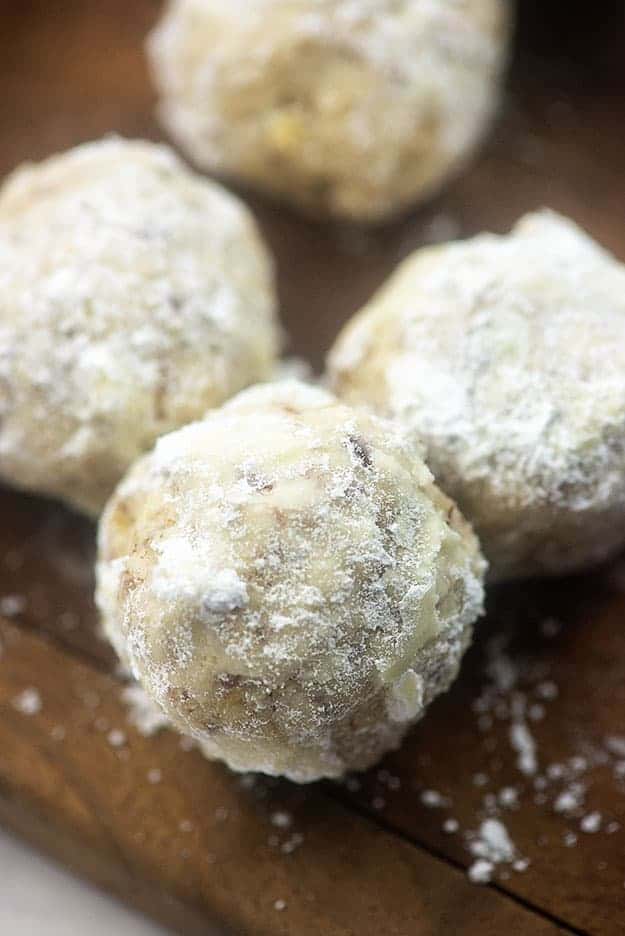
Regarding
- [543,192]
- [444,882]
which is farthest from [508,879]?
[543,192]

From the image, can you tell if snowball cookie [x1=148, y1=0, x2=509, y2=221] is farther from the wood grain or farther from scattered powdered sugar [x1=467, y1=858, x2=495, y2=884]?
scattered powdered sugar [x1=467, y1=858, x2=495, y2=884]

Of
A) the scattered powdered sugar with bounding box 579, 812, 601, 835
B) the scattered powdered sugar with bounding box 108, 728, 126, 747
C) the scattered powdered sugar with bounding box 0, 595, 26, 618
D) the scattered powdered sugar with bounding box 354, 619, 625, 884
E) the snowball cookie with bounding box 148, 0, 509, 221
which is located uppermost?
the snowball cookie with bounding box 148, 0, 509, 221

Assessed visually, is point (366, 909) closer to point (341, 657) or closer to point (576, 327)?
point (341, 657)

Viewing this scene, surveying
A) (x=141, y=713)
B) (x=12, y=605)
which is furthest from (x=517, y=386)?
(x=12, y=605)

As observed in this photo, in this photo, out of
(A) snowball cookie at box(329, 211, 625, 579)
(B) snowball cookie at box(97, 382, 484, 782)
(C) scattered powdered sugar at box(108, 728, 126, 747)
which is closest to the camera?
(B) snowball cookie at box(97, 382, 484, 782)

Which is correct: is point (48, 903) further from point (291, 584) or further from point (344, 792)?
point (291, 584)

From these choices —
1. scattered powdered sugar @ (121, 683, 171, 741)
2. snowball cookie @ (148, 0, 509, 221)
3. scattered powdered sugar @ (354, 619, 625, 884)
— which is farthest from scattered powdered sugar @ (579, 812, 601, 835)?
snowball cookie @ (148, 0, 509, 221)

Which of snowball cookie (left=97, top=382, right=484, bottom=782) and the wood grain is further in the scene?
the wood grain
